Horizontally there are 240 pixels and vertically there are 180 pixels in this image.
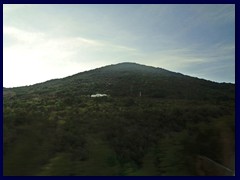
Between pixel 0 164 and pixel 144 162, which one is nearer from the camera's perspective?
pixel 0 164

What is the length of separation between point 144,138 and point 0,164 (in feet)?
8.72

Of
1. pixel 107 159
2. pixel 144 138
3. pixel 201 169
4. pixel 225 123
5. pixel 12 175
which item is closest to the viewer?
pixel 12 175

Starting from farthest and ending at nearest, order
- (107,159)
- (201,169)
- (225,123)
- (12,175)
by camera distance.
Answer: (225,123)
(201,169)
(107,159)
(12,175)

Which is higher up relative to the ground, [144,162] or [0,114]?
[0,114]

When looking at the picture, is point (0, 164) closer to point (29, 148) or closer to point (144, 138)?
point (29, 148)

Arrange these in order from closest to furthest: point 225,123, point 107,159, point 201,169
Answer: point 107,159
point 201,169
point 225,123

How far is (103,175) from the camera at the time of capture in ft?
12.5

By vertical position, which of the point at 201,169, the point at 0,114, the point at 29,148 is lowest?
the point at 201,169

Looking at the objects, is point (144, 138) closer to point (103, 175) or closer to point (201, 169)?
point (201, 169)

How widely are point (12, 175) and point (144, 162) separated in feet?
5.41

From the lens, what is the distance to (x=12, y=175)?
12.3 feet

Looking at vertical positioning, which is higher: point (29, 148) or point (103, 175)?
point (29, 148)

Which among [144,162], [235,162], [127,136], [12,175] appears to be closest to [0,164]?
[12,175]

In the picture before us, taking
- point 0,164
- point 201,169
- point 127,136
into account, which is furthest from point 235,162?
point 0,164
